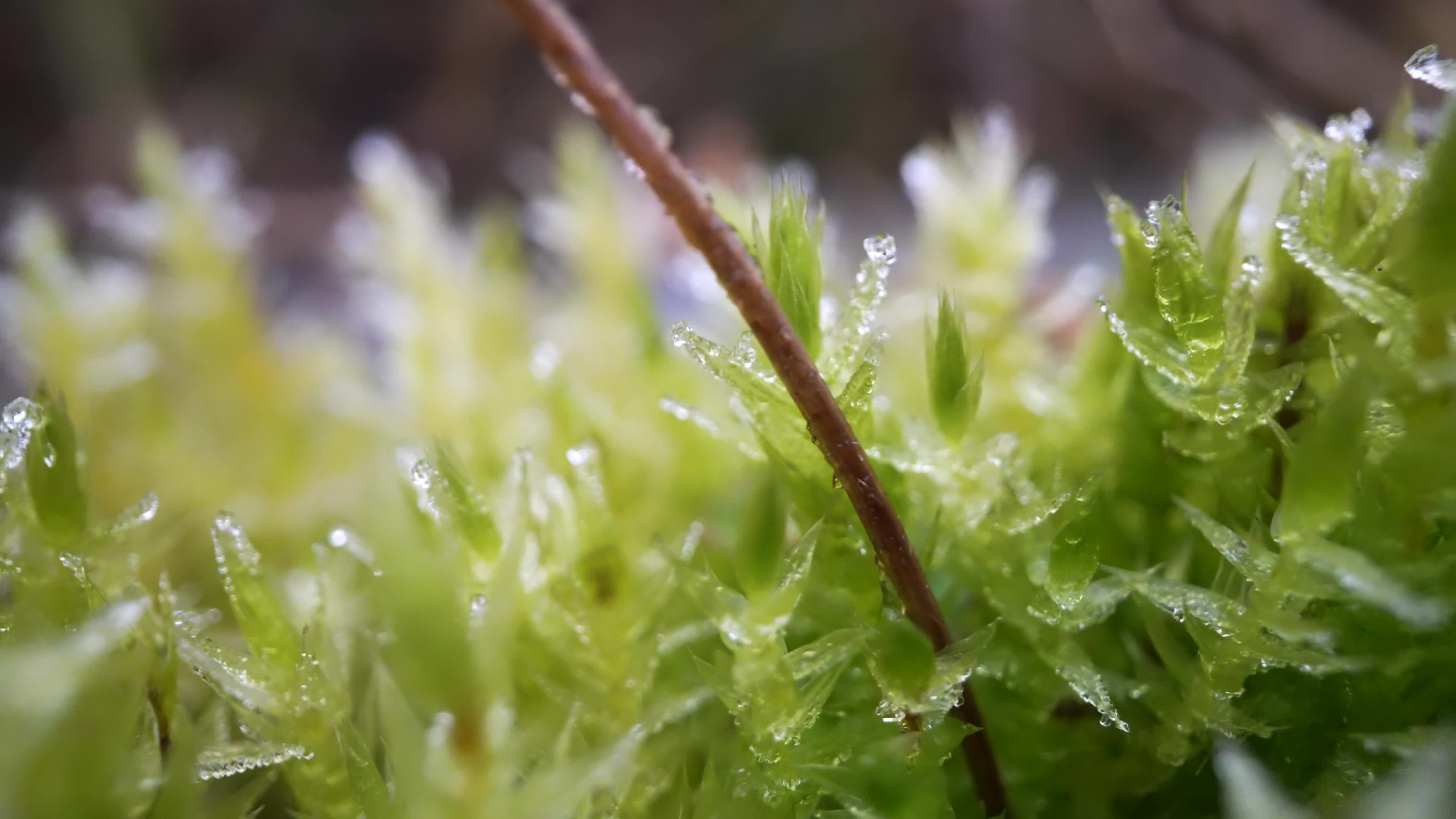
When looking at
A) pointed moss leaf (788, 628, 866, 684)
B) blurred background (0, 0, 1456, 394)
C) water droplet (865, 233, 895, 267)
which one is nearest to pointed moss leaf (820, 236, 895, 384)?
water droplet (865, 233, 895, 267)

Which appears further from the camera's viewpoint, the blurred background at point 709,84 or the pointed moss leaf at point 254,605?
the blurred background at point 709,84

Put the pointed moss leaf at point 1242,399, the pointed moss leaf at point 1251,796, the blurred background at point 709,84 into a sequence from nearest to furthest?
the pointed moss leaf at point 1251,796 < the pointed moss leaf at point 1242,399 < the blurred background at point 709,84

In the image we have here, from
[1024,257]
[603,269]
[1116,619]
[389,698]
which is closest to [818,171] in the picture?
[603,269]

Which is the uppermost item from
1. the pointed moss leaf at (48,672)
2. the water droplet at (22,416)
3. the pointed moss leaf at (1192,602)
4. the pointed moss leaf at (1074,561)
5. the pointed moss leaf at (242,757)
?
the water droplet at (22,416)

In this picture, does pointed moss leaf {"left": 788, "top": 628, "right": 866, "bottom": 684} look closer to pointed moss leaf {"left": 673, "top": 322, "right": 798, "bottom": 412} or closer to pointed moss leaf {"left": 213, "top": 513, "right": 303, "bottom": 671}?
pointed moss leaf {"left": 673, "top": 322, "right": 798, "bottom": 412}

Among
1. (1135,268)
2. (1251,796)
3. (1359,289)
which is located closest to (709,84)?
(1135,268)

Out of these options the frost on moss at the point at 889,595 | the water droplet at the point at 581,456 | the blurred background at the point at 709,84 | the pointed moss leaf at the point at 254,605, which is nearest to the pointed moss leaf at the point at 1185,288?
the frost on moss at the point at 889,595

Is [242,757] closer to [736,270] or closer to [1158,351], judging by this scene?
[736,270]

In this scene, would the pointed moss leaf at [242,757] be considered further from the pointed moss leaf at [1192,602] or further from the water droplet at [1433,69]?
the water droplet at [1433,69]
